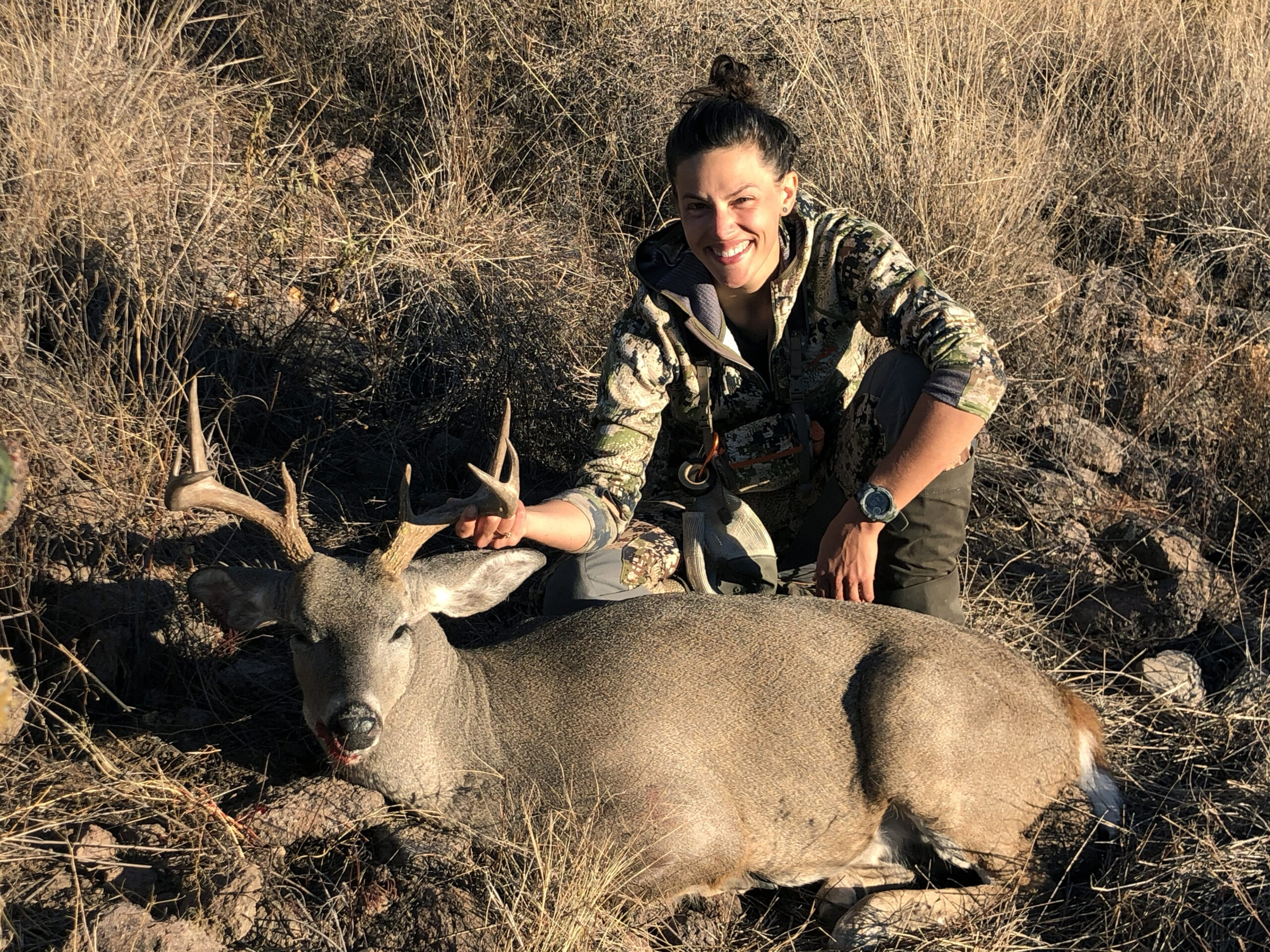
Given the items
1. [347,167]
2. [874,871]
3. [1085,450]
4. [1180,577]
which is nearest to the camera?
[874,871]

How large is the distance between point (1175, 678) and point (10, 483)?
3485mm

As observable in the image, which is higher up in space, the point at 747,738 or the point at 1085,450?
the point at 1085,450

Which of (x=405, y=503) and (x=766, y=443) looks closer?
(x=405, y=503)

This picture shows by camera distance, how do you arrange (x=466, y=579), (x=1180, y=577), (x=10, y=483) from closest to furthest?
(x=10, y=483) < (x=466, y=579) < (x=1180, y=577)

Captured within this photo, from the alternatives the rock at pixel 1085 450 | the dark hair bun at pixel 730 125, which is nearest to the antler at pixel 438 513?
the dark hair bun at pixel 730 125

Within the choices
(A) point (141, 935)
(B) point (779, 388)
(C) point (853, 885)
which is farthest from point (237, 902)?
(B) point (779, 388)

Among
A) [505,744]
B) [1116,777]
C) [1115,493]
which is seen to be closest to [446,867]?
[505,744]

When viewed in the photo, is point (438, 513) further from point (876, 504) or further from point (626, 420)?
point (876, 504)

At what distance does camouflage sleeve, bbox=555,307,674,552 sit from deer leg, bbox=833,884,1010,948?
1283 mm

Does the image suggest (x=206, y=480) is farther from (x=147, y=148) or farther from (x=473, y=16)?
(x=473, y=16)

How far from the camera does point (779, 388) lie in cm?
424

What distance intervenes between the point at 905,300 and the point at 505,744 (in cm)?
171

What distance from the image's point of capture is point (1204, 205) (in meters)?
6.43

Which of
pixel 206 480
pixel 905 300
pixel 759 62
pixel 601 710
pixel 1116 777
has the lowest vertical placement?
pixel 1116 777
